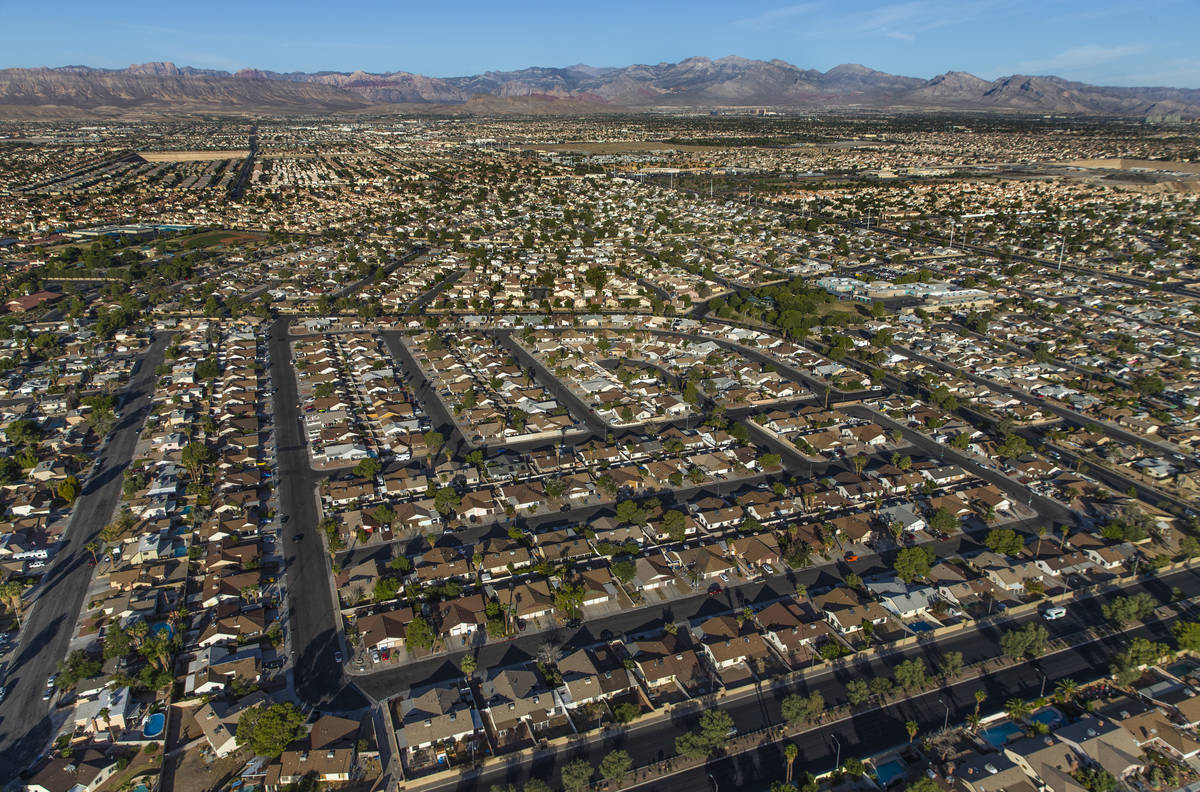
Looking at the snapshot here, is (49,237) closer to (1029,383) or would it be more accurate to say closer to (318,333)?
(318,333)

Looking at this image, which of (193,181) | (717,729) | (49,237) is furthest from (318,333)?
(193,181)

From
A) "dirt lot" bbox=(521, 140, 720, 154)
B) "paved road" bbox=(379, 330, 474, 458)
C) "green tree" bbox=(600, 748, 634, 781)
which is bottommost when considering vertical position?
"green tree" bbox=(600, 748, 634, 781)

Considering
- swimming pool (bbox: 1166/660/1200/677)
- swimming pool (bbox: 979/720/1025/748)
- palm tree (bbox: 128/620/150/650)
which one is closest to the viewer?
swimming pool (bbox: 979/720/1025/748)

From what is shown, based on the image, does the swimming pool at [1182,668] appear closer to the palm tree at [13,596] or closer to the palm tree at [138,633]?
the palm tree at [138,633]

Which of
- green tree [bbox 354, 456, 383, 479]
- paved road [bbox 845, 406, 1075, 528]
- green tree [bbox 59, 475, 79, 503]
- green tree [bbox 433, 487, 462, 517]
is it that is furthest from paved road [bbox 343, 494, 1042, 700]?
green tree [bbox 59, 475, 79, 503]

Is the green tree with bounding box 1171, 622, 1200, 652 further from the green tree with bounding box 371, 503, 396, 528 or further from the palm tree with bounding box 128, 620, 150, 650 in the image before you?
the palm tree with bounding box 128, 620, 150, 650

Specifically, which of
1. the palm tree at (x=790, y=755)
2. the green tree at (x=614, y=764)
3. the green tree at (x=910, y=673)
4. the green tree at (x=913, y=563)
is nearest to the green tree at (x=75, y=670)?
the green tree at (x=614, y=764)

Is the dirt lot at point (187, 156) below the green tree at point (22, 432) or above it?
above

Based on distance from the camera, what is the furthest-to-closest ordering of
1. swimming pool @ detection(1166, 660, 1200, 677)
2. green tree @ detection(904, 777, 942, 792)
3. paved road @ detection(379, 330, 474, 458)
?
paved road @ detection(379, 330, 474, 458) → swimming pool @ detection(1166, 660, 1200, 677) → green tree @ detection(904, 777, 942, 792)
